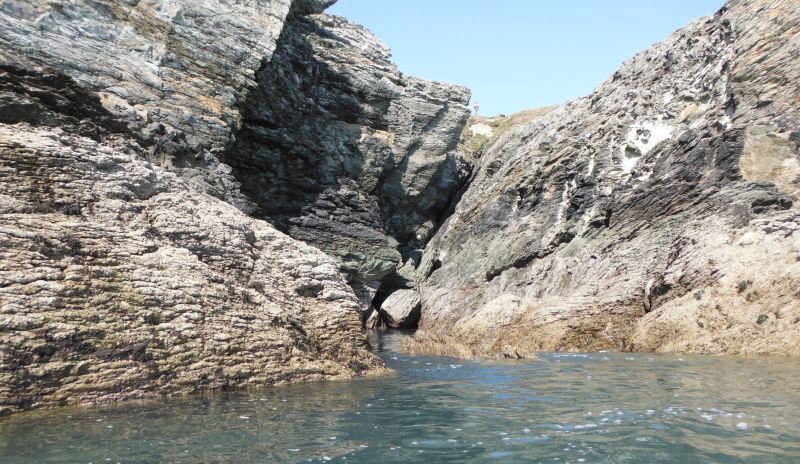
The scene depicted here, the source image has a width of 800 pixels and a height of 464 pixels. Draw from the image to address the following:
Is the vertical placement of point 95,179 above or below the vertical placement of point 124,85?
below

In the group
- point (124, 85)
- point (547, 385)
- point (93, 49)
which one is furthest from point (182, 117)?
point (547, 385)

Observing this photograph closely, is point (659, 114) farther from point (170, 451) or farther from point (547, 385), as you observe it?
point (170, 451)

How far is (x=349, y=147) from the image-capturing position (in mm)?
42156

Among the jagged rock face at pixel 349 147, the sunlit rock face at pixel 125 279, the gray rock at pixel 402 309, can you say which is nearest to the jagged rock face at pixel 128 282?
the sunlit rock face at pixel 125 279

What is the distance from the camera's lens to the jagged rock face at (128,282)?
33.7ft

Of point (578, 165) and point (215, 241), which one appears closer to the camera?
point (215, 241)

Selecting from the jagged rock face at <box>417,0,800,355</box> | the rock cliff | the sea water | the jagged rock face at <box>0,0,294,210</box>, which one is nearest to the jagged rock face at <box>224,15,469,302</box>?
the rock cliff

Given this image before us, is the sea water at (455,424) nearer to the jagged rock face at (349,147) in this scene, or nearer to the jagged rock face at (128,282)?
the jagged rock face at (128,282)

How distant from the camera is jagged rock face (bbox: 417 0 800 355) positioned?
18.6 meters

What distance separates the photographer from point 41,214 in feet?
39.5

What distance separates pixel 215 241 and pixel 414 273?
33171 millimetres

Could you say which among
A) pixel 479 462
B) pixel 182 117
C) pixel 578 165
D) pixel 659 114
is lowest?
pixel 479 462

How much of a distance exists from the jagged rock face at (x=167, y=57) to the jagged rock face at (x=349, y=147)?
120 inches

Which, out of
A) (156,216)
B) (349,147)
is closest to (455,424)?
(156,216)
